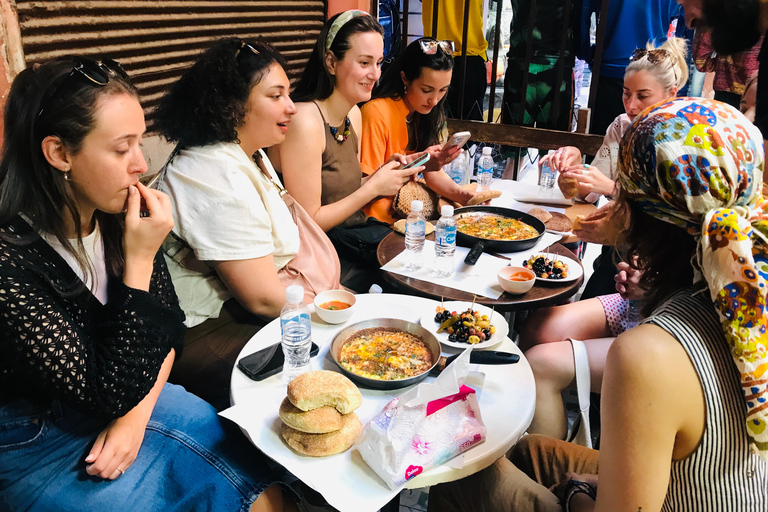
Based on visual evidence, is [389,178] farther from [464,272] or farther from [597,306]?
[597,306]

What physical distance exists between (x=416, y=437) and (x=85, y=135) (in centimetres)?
115

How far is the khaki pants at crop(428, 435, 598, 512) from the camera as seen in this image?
137 cm

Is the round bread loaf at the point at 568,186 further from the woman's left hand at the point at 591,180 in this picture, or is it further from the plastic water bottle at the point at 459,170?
the plastic water bottle at the point at 459,170

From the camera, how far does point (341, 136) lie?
2986mm

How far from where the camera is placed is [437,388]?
1.30 m

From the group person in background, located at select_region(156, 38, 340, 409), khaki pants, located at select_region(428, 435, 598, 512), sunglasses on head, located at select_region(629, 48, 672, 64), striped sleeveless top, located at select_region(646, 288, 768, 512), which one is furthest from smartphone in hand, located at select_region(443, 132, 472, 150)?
striped sleeveless top, located at select_region(646, 288, 768, 512)

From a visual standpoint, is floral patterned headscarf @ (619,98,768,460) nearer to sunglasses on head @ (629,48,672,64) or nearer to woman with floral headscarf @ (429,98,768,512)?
woman with floral headscarf @ (429,98,768,512)

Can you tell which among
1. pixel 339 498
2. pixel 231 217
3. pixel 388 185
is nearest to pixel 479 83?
pixel 388 185

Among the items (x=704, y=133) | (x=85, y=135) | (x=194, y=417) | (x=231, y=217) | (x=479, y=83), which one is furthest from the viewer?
(x=479, y=83)

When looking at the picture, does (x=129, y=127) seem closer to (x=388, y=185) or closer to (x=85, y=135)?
(x=85, y=135)

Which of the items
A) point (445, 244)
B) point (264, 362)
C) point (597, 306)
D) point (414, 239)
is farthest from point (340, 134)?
point (264, 362)

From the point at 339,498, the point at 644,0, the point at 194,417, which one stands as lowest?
the point at 194,417

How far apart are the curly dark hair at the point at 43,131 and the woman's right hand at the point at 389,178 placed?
1.63 metres

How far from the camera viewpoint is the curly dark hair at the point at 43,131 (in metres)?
1.35
